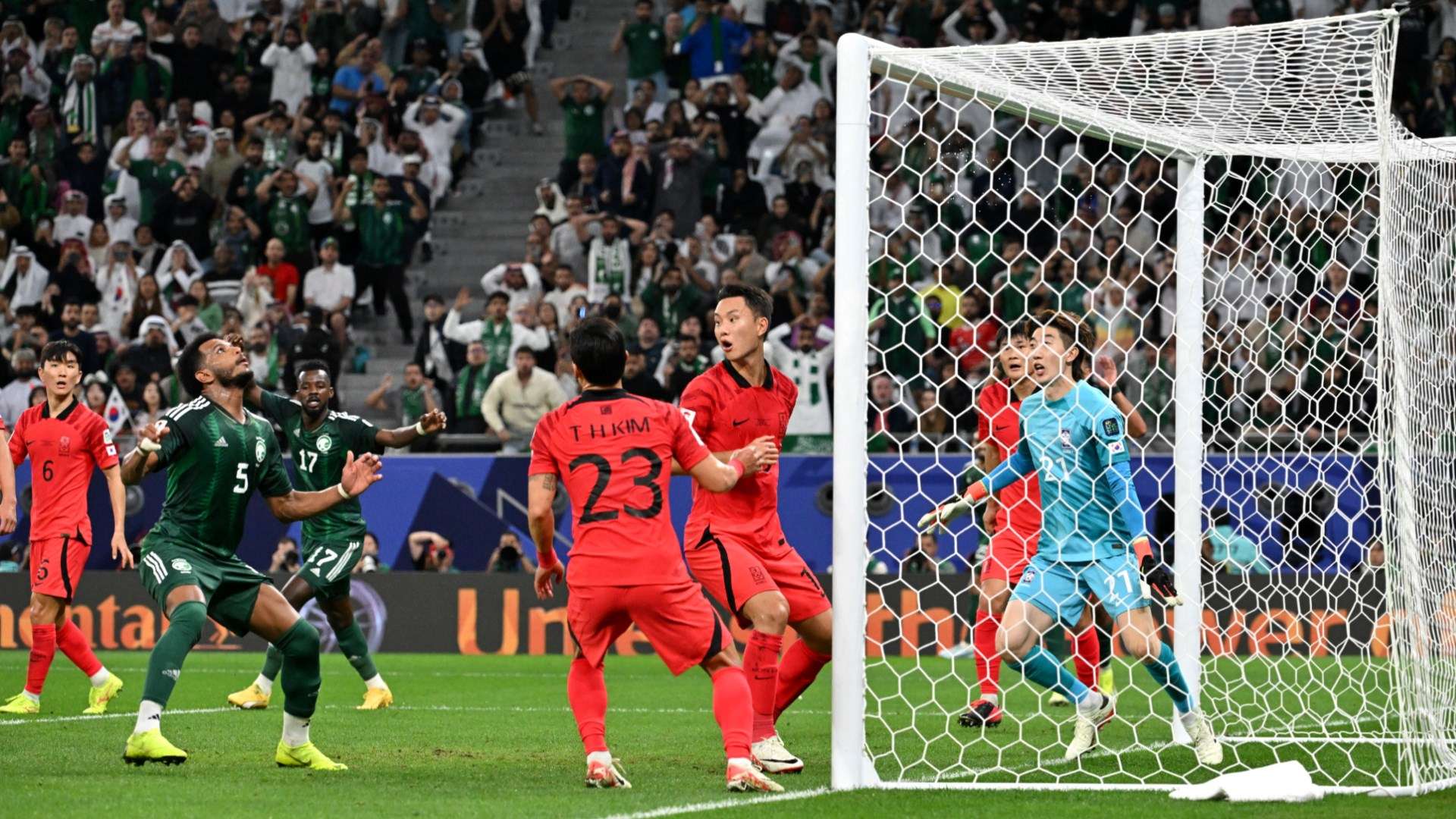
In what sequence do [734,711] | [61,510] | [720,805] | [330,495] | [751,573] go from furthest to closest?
[61,510] → [330,495] → [751,573] → [734,711] → [720,805]

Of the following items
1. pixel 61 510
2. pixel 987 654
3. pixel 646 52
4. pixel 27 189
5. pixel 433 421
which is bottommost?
pixel 987 654

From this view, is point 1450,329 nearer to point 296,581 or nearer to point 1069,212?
point 296,581

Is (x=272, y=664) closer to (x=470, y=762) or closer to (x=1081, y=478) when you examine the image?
(x=470, y=762)

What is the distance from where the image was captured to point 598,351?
6.54 meters

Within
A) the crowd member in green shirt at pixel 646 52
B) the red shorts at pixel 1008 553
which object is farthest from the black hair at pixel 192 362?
the crowd member in green shirt at pixel 646 52

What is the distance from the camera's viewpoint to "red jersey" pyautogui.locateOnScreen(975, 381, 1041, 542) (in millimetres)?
9523

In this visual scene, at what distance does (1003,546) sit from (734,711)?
11.1ft

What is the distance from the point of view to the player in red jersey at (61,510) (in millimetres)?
10484

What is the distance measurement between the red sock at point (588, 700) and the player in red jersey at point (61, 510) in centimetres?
480

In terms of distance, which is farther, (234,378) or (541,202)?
(541,202)

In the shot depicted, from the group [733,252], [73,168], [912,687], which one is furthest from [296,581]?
[73,168]

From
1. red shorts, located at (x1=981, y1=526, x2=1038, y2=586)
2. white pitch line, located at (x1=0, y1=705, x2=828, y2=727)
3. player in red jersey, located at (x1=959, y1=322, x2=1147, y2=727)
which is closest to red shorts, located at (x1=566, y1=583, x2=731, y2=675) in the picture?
player in red jersey, located at (x1=959, y1=322, x2=1147, y2=727)

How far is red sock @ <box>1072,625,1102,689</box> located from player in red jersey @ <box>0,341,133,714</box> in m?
5.69

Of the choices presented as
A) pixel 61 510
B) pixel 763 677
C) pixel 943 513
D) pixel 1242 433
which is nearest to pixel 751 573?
pixel 763 677
